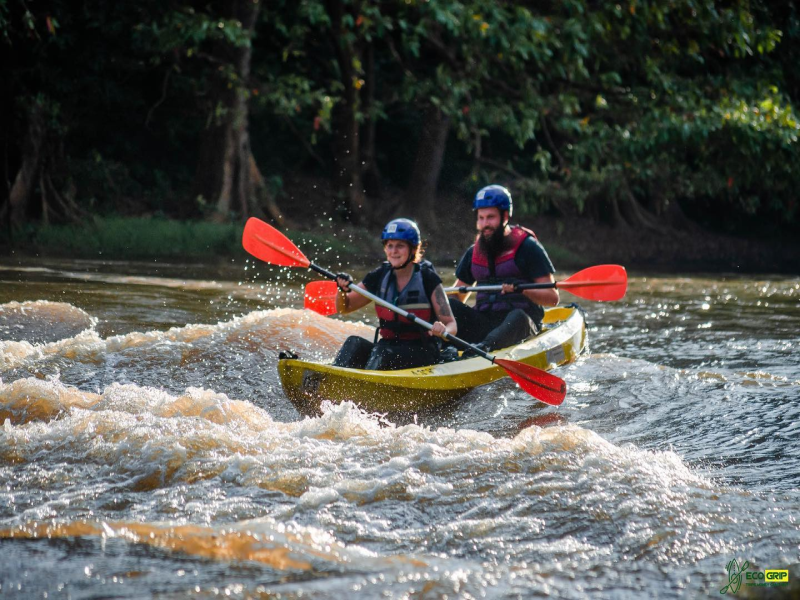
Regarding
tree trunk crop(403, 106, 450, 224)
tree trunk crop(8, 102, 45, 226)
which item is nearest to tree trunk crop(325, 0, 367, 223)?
tree trunk crop(403, 106, 450, 224)

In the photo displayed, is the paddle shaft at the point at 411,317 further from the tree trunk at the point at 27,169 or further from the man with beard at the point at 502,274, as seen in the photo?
the tree trunk at the point at 27,169

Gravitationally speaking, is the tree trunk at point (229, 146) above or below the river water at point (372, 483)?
above

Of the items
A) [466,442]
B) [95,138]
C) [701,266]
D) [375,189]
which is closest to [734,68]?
[701,266]

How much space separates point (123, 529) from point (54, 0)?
→ 39.5 ft

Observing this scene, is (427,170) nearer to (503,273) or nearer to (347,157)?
(347,157)

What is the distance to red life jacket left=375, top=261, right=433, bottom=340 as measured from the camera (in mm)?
5746

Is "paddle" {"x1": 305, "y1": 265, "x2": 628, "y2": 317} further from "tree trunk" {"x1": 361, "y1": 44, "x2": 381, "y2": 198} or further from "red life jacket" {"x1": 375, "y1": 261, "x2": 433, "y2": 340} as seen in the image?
"tree trunk" {"x1": 361, "y1": 44, "x2": 381, "y2": 198}

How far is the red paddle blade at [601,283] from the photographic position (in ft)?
22.9

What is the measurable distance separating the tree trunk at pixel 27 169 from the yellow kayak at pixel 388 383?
914cm

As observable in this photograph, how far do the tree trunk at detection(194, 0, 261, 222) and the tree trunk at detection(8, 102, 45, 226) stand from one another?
227 cm

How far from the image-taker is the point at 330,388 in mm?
5273

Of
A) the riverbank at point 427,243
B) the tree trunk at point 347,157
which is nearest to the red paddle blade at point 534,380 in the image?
the riverbank at point 427,243

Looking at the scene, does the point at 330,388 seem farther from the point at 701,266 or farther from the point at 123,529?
the point at 701,266

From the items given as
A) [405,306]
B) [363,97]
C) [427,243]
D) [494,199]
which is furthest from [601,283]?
[363,97]
